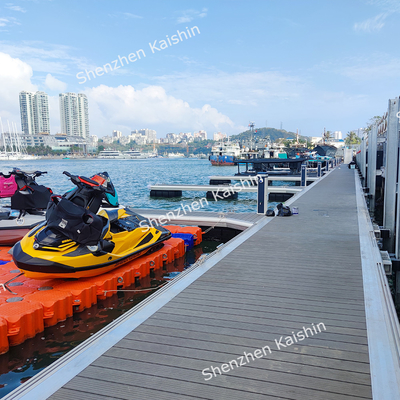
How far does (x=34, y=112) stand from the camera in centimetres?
17362

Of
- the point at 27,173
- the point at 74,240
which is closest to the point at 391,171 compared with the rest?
the point at 74,240

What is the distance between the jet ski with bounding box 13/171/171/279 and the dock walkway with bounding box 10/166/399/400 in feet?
6.90

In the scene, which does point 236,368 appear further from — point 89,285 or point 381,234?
point 381,234

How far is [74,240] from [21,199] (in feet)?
14.9

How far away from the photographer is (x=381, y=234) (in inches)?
368

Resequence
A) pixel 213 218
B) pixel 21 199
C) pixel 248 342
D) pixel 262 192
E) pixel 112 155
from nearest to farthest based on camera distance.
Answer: pixel 248 342 < pixel 21 199 < pixel 262 192 < pixel 213 218 < pixel 112 155

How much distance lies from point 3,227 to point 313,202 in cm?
1014

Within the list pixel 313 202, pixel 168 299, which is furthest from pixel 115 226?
pixel 313 202

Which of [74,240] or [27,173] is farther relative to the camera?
[27,173]

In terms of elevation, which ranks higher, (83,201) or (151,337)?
(83,201)

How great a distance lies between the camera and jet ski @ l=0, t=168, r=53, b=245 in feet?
30.9

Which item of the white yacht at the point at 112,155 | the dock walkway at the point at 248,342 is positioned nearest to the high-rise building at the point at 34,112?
the white yacht at the point at 112,155

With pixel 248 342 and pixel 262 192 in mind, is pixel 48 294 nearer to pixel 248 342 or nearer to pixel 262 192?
pixel 248 342

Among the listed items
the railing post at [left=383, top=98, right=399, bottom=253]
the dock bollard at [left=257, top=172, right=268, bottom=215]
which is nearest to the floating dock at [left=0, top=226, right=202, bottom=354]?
the dock bollard at [left=257, top=172, right=268, bottom=215]
